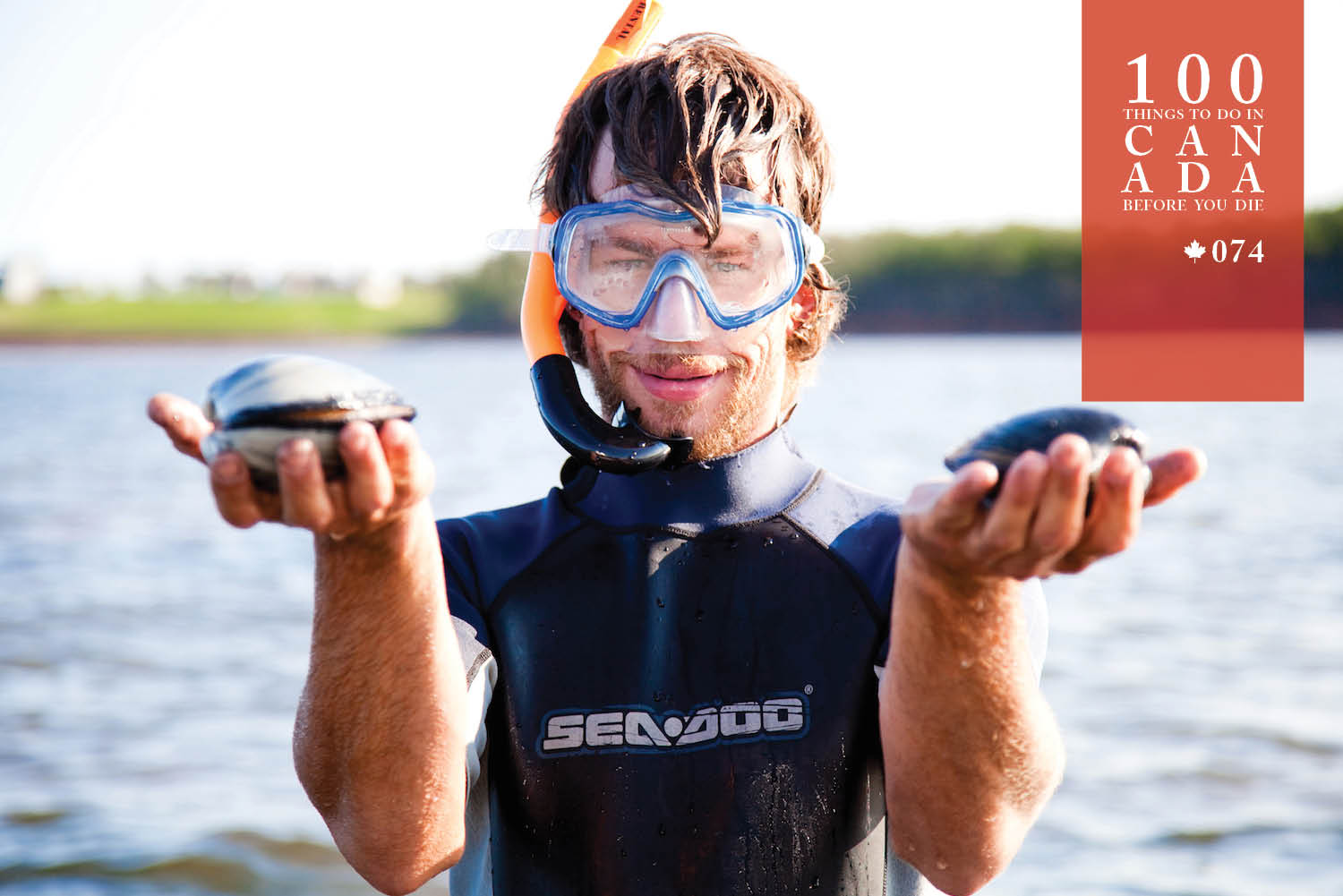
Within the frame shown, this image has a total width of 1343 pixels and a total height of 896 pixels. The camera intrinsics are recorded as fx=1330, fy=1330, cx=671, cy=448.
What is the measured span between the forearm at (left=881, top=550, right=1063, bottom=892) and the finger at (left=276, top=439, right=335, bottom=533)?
28.7 inches

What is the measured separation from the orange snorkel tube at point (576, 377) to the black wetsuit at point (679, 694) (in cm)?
12

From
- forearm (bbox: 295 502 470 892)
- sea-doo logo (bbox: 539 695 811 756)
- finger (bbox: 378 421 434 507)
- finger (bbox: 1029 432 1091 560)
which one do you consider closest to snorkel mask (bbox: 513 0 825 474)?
sea-doo logo (bbox: 539 695 811 756)

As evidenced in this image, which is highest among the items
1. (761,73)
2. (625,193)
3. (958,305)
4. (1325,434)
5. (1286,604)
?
(761,73)

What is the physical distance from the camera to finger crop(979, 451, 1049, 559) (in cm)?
143

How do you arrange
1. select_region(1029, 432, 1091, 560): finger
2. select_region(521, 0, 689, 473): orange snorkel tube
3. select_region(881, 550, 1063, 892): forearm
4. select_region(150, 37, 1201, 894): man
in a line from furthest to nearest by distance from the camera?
select_region(521, 0, 689, 473): orange snorkel tube < select_region(150, 37, 1201, 894): man < select_region(881, 550, 1063, 892): forearm < select_region(1029, 432, 1091, 560): finger

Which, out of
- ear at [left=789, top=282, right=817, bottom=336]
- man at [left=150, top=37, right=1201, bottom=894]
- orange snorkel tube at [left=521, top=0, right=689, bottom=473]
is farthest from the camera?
ear at [left=789, top=282, right=817, bottom=336]

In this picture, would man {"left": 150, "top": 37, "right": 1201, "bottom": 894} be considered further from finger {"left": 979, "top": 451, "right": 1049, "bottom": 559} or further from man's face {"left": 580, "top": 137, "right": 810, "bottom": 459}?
finger {"left": 979, "top": 451, "right": 1049, "bottom": 559}

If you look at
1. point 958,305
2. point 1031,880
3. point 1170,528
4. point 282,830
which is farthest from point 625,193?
point 958,305

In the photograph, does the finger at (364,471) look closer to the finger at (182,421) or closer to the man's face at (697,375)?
the finger at (182,421)

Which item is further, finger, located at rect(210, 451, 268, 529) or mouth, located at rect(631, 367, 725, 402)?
mouth, located at rect(631, 367, 725, 402)

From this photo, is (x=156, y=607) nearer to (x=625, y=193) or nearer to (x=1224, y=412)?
(x=625, y=193)

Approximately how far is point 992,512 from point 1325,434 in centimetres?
1731

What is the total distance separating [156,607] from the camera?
31.3 feet

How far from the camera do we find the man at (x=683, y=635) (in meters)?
1.83
